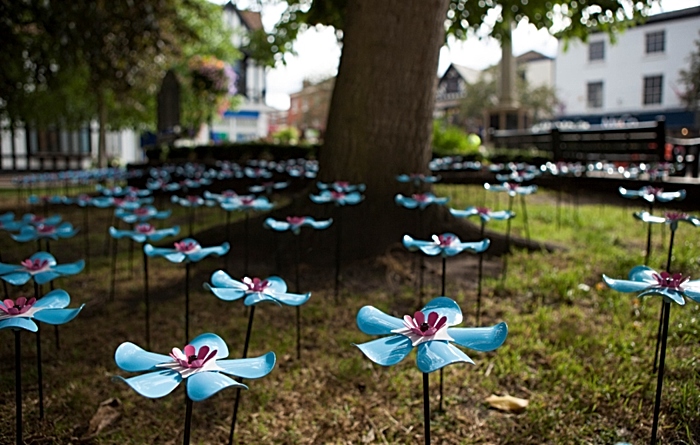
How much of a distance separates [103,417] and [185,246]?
65 cm

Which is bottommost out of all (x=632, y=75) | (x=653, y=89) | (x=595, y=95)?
(x=653, y=89)

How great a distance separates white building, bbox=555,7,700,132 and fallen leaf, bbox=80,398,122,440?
27331 mm

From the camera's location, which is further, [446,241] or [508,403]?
[508,403]

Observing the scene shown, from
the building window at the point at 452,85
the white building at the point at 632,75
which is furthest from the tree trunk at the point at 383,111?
the building window at the point at 452,85

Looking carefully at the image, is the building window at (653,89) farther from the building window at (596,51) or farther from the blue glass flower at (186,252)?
the blue glass flower at (186,252)

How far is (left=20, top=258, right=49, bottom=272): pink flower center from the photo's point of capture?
1691mm

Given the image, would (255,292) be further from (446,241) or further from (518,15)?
(518,15)

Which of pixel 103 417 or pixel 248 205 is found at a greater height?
pixel 248 205

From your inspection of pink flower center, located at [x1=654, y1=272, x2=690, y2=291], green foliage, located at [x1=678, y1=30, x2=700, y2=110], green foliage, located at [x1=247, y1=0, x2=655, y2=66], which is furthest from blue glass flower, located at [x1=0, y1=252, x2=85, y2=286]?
green foliage, located at [x1=678, y1=30, x2=700, y2=110]

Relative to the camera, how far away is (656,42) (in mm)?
27844

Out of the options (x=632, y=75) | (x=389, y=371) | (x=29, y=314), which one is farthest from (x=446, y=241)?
(x=632, y=75)

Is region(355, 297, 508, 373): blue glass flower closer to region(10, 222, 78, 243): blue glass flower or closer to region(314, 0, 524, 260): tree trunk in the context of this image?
region(10, 222, 78, 243): blue glass flower

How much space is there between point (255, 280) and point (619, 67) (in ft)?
111

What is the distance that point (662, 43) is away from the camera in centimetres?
2750
